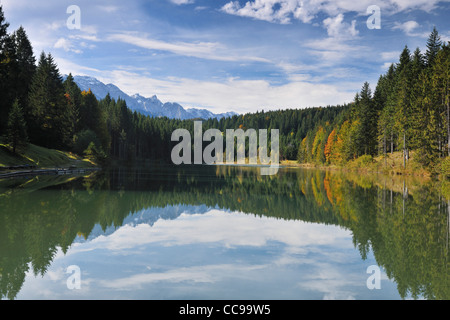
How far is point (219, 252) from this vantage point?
401 inches

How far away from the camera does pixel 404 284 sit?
24.6 ft

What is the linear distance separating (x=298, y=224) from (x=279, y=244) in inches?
151

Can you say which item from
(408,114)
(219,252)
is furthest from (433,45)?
(219,252)

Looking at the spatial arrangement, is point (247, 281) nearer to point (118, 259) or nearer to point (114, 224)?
point (118, 259)

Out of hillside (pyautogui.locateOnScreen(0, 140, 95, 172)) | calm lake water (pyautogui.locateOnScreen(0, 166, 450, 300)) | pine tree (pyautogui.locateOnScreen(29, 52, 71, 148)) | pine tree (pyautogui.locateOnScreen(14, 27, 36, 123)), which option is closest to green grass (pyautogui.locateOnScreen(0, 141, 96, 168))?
hillside (pyautogui.locateOnScreen(0, 140, 95, 172))

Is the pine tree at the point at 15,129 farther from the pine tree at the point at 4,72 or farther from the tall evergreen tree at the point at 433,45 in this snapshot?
the tall evergreen tree at the point at 433,45

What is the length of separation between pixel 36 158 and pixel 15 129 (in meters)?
6.33

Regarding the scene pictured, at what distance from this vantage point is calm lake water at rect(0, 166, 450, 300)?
7113mm

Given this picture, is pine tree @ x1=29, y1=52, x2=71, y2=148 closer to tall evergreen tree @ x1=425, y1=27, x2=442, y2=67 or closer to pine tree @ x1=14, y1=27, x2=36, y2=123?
pine tree @ x1=14, y1=27, x2=36, y2=123

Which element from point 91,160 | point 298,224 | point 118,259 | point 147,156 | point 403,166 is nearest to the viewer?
point 118,259

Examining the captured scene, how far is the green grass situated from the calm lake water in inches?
1011

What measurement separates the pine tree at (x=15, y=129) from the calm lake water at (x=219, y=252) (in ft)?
A: 84.6

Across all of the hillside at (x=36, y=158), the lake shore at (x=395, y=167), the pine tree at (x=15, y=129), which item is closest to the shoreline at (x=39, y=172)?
the hillside at (x=36, y=158)
